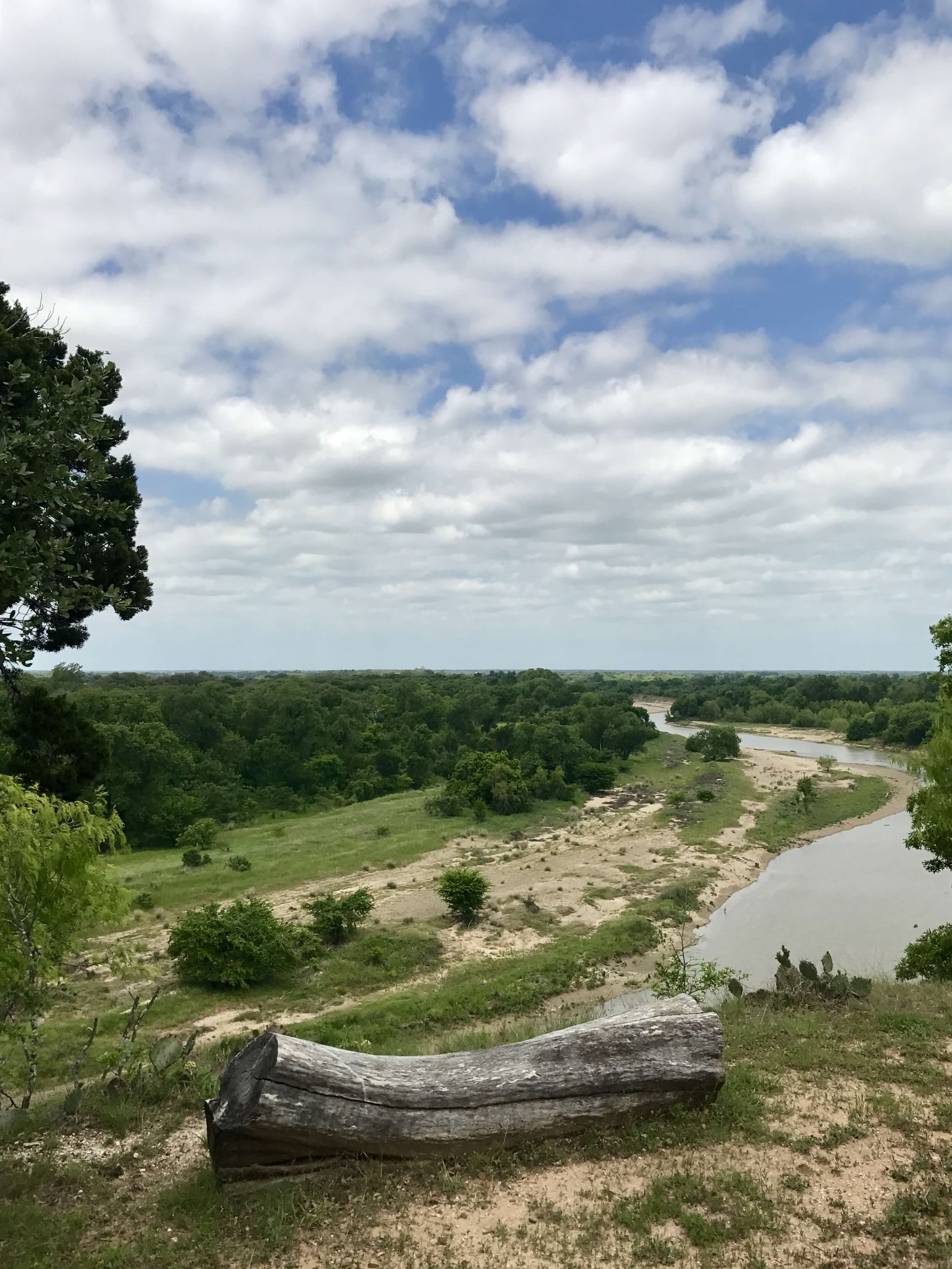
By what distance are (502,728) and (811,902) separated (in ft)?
Answer: 128

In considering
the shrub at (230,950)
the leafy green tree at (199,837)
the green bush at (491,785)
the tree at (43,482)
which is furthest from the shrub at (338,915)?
the green bush at (491,785)

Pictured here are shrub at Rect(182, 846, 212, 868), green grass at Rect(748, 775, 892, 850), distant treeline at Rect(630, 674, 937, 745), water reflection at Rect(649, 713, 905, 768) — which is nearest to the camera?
shrub at Rect(182, 846, 212, 868)

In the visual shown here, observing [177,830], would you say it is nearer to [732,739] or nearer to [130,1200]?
[130,1200]

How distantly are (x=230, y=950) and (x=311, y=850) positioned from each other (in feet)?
59.0

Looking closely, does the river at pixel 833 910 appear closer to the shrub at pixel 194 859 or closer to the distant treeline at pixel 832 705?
the shrub at pixel 194 859

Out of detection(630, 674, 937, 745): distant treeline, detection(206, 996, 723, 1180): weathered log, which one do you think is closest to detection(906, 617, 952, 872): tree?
detection(206, 996, 723, 1180): weathered log

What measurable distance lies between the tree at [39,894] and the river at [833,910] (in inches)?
608

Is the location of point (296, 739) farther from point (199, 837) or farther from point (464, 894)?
point (464, 894)

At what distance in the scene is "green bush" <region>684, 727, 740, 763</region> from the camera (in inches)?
2963

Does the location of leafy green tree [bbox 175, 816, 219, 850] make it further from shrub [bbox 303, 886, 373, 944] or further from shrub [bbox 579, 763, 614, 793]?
shrub [bbox 579, 763, 614, 793]

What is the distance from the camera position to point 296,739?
63.7 metres

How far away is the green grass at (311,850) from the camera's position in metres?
34.2

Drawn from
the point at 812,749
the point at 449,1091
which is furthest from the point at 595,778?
the point at 449,1091

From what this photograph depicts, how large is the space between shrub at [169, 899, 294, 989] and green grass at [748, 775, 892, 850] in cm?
3016
